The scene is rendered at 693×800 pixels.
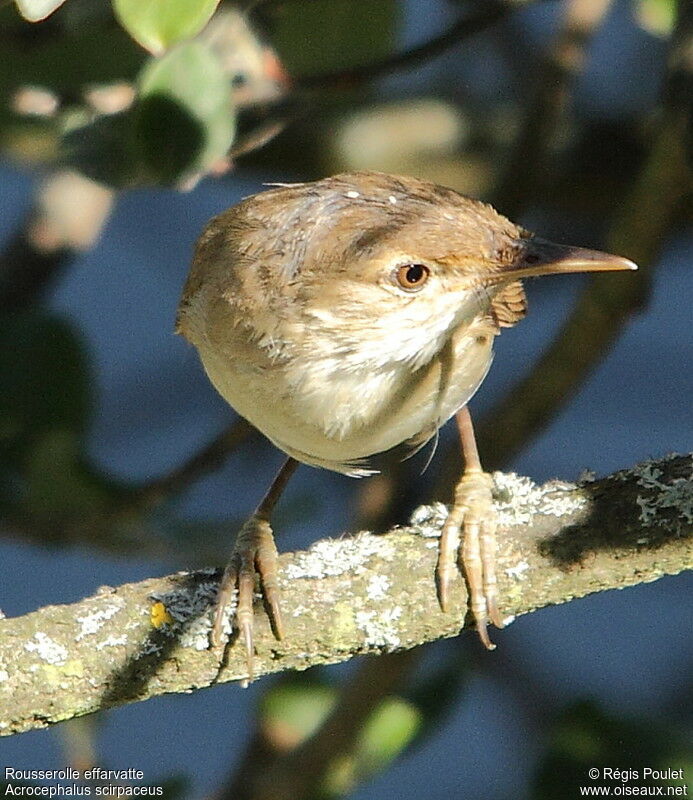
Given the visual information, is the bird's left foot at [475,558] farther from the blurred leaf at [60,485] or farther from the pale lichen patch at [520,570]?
the blurred leaf at [60,485]

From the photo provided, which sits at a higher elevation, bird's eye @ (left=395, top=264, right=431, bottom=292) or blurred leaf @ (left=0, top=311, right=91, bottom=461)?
blurred leaf @ (left=0, top=311, right=91, bottom=461)

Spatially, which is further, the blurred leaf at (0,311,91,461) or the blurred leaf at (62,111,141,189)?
the blurred leaf at (0,311,91,461)

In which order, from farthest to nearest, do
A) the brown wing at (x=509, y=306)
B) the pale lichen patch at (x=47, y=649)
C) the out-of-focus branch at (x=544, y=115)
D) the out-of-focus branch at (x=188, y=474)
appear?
the out-of-focus branch at (x=544, y=115)
the out-of-focus branch at (x=188, y=474)
the brown wing at (x=509, y=306)
the pale lichen patch at (x=47, y=649)

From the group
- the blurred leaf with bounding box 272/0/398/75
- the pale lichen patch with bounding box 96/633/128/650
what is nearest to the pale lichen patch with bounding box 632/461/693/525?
the pale lichen patch with bounding box 96/633/128/650

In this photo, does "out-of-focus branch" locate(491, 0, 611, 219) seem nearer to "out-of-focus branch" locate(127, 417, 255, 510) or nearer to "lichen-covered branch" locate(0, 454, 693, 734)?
"out-of-focus branch" locate(127, 417, 255, 510)

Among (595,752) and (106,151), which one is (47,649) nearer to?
(106,151)

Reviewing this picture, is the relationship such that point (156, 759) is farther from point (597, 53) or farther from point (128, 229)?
point (597, 53)

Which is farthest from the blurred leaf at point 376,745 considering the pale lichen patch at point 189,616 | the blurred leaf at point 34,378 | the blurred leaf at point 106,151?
the blurred leaf at point 106,151
